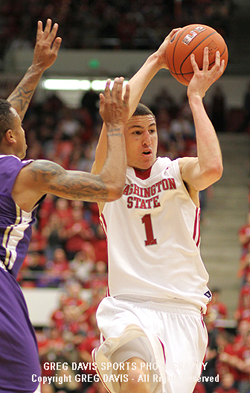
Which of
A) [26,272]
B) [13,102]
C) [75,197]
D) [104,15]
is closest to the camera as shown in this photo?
[75,197]

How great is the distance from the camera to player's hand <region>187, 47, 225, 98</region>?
3375 millimetres

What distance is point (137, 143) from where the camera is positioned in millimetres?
3604

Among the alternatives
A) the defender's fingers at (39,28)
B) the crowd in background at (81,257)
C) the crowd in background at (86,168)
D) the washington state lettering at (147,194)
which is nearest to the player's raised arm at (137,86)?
the washington state lettering at (147,194)

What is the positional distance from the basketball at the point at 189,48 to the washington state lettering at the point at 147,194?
0.75m

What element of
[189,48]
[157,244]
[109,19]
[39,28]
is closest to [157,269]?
[157,244]

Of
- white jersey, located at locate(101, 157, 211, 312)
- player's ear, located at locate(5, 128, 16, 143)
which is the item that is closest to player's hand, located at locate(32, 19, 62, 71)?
player's ear, located at locate(5, 128, 16, 143)

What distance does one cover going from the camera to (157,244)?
134 inches

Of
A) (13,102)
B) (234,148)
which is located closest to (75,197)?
(13,102)

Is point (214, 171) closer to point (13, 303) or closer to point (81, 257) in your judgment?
point (13, 303)

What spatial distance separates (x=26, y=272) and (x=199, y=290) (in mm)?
7422

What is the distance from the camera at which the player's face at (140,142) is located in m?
3.61

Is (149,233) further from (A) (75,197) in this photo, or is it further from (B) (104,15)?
(B) (104,15)

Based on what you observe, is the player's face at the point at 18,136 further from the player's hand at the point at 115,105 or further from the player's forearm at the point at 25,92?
the player's forearm at the point at 25,92

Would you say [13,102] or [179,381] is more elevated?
[13,102]
